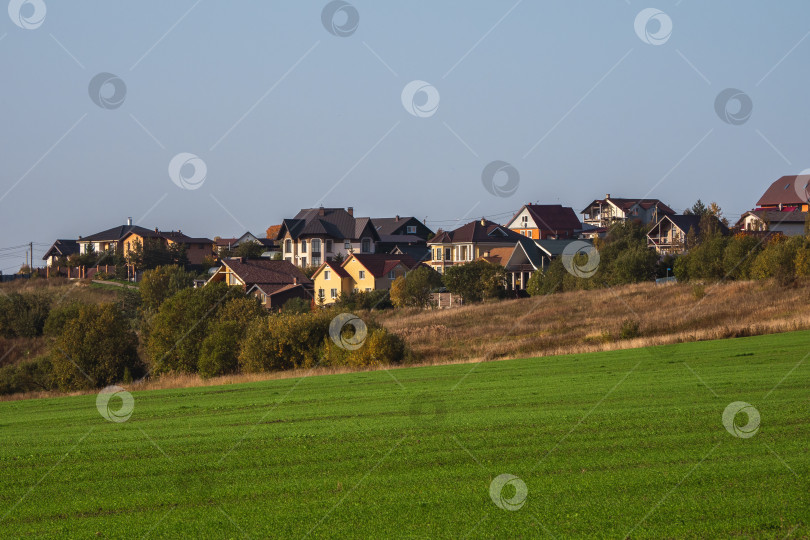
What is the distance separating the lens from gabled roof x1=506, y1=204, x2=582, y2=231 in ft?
363

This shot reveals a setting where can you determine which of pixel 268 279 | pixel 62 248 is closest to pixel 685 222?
pixel 268 279

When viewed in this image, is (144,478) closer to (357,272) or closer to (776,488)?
(776,488)

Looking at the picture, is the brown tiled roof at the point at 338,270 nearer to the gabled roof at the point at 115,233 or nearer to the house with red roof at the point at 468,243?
the house with red roof at the point at 468,243

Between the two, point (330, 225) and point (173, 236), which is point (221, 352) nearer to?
point (330, 225)

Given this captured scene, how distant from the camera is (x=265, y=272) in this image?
81375 mm

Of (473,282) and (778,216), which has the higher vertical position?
(778,216)

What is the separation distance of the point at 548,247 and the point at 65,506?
72.4m

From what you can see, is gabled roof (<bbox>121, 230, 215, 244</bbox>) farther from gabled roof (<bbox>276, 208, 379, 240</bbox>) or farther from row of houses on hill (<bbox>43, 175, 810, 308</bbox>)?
gabled roof (<bbox>276, 208, 379, 240</bbox>)

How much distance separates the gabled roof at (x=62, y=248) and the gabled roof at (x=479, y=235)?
207 feet

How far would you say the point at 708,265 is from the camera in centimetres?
5997

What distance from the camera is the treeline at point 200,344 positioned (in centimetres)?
3878

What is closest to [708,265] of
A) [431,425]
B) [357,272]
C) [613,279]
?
[613,279]

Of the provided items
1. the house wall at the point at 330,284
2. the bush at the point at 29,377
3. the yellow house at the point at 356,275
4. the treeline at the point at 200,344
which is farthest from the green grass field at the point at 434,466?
the yellow house at the point at 356,275

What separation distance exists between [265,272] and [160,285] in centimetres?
1131
